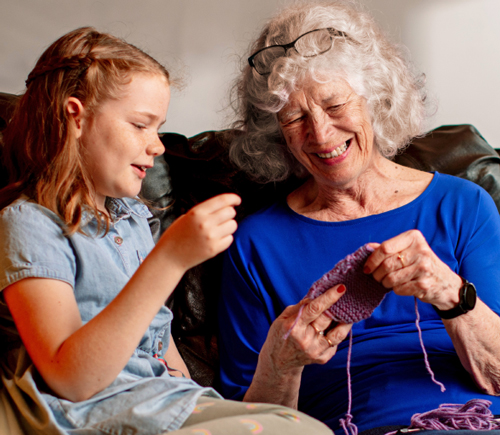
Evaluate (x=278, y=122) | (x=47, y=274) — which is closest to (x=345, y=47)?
(x=278, y=122)

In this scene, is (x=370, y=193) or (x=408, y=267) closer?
(x=408, y=267)

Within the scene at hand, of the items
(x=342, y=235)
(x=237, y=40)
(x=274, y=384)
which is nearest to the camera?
(x=274, y=384)

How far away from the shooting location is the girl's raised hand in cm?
87

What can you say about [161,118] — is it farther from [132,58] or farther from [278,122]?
[278,122]

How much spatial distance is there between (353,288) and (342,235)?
1.32ft

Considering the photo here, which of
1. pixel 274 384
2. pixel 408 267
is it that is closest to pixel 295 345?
pixel 274 384

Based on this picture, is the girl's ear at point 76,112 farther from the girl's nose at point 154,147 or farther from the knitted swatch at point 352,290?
the knitted swatch at point 352,290

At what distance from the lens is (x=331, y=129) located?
1.44 m

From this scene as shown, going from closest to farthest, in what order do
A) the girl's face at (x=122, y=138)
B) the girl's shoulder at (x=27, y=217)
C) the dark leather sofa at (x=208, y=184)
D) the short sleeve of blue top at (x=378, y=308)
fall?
the girl's shoulder at (x=27, y=217), the girl's face at (x=122, y=138), the short sleeve of blue top at (x=378, y=308), the dark leather sofa at (x=208, y=184)

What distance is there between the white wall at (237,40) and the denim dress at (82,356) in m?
1.35

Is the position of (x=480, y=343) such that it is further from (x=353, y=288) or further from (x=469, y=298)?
(x=353, y=288)

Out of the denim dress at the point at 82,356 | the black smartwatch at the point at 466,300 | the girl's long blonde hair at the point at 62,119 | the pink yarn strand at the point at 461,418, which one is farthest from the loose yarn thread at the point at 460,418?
the girl's long blonde hair at the point at 62,119

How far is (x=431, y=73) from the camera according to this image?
8.01 ft

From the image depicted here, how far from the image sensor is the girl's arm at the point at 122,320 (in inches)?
34.1
